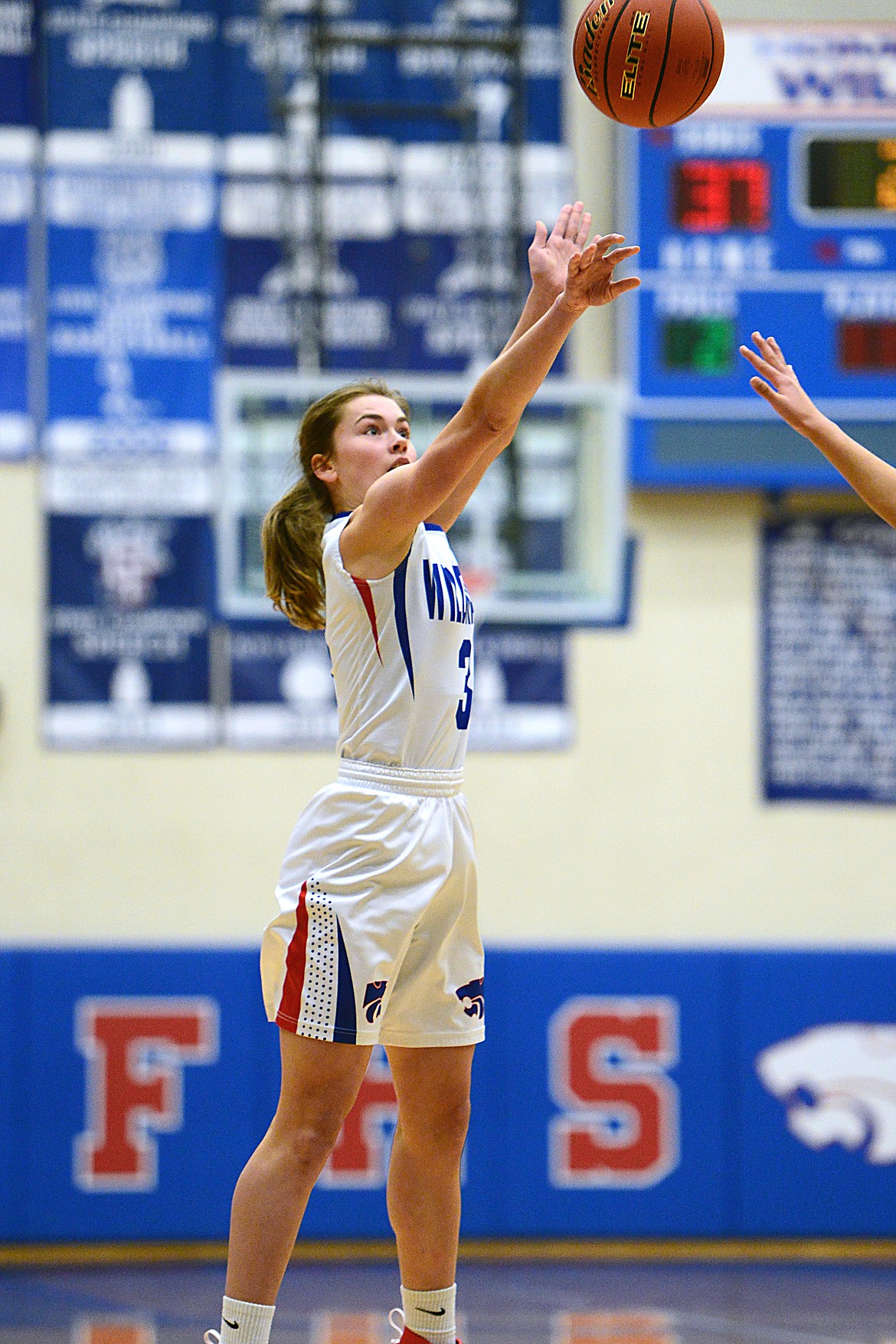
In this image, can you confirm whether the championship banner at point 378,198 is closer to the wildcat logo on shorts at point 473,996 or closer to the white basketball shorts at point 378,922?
the white basketball shorts at point 378,922

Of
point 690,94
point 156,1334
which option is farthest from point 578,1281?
point 690,94

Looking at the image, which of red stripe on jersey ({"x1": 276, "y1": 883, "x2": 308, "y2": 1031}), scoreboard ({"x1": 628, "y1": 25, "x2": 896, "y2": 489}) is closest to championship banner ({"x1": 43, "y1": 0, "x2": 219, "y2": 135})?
scoreboard ({"x1": 628, "y1": 25, "x2": 896, "y2": 489})

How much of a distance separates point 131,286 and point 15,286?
420 mm

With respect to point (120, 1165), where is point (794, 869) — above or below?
above

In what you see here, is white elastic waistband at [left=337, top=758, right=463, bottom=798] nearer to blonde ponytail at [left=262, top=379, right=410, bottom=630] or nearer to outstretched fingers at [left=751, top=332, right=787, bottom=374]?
blonde ponytail at [left=262, top=379, right=410, bottom=630]

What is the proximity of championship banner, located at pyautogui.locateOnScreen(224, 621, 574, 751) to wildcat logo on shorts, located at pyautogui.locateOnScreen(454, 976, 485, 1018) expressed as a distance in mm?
3110

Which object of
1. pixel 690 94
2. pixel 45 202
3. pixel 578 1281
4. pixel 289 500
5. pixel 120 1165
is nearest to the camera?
pixel 289 500

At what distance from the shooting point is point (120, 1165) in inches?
219

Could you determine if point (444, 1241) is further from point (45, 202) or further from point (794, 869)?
point (45, 202)

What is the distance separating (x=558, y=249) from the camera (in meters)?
2.86

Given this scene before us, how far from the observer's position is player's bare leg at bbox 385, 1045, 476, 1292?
9.40 feet

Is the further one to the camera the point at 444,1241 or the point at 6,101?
the point at 6,101

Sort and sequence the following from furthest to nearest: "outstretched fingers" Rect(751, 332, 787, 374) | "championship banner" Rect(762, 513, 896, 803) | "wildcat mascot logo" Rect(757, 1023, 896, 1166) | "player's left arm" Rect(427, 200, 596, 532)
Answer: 1. "championship banner" Rect(762, 513, 896, 803)
2. "wildcat mascot logo" Rect(757, 1023, 896, 1166)
3. "outstretched fingers" Rect(751, 332, 787, 374)
4. "player's left arm" Rect(427, 200, 596, 532)

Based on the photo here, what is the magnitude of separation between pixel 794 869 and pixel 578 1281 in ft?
5.81
